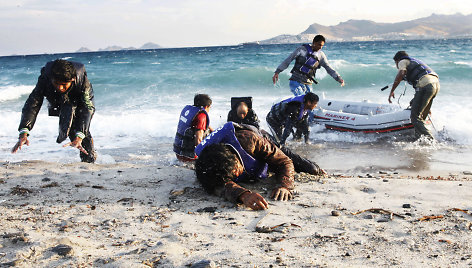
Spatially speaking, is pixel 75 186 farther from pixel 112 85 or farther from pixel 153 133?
pixel 112 85

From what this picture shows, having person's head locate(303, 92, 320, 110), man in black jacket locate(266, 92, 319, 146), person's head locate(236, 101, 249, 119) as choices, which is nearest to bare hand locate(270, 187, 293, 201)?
person's head locate(236, 101, 249, 119)

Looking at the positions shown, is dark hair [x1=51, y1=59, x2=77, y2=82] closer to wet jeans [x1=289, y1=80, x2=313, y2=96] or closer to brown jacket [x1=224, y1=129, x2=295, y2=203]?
brown jacket [x1=224, y1=129, x2=295, y2=203]

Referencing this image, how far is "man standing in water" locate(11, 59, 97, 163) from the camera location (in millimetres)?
4312

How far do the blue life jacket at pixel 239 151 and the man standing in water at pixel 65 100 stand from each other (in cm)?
159

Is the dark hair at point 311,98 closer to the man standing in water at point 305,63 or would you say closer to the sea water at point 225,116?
the sea water at point 225,116

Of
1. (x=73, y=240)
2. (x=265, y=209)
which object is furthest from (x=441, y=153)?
(x=73, y=240)

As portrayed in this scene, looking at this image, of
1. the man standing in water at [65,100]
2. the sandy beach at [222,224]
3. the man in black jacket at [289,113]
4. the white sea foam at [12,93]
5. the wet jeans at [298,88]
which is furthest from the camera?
the white sea foam at [12,93]

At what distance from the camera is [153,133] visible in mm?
9523

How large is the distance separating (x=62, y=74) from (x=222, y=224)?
2274 mm

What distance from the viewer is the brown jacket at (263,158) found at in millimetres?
3475

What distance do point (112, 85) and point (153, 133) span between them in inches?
462

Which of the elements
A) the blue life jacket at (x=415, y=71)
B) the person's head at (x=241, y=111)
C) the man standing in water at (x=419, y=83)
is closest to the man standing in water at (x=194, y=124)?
the person's head at (x=241, y=111)

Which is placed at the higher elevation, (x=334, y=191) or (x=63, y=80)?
(x=63, y=80)

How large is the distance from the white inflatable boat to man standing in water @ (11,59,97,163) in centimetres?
574
